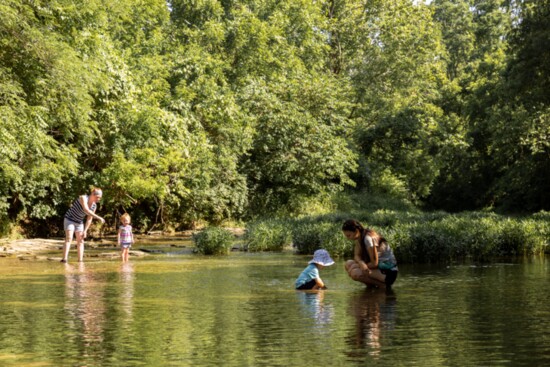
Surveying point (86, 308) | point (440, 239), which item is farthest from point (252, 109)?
point (86, 308)

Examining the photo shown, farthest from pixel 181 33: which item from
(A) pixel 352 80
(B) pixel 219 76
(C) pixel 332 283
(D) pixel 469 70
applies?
(C) pixel 332 283

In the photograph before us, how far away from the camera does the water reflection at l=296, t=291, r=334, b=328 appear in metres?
10.5

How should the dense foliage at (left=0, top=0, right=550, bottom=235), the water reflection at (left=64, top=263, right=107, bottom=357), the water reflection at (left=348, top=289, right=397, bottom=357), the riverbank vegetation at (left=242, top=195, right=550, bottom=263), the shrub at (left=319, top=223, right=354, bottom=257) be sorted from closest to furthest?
the water reflection at (left=348, top=289, right=397, bottom=357)
the water reflection at (left=64, top=263, right=107, bottom=357)
the riverbank vegetation at (left=242, top=195, right=550, bottom=263)
the shrub at (left=319, top=223, right=354, bottom=257)
the dense foliage at (left=0, top=0, right=550, bottom=235)

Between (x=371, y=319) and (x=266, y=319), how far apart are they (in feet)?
4.30

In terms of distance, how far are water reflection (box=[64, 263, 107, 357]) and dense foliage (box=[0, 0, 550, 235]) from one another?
22.8ft

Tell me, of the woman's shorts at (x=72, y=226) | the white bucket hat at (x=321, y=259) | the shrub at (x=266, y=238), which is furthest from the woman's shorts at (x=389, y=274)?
the shrub at (x=266, y=238)

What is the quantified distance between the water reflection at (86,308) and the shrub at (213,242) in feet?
21.8

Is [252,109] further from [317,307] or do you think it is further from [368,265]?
[317,307]

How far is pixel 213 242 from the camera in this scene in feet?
78.5

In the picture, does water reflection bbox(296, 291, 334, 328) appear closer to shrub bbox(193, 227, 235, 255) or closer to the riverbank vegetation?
Answer: the riverbank vegetation

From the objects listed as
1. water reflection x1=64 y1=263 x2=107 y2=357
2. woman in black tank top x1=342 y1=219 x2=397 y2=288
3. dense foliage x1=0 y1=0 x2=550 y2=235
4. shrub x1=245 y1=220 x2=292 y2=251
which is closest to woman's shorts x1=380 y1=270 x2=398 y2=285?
woman in black tank top x1=342 y1=219 x2=397 y2=288

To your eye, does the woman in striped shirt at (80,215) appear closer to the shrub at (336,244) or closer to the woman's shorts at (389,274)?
the shrub at (336,244)

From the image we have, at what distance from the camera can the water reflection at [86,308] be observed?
8.87 m

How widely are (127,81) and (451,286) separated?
1867 cm
